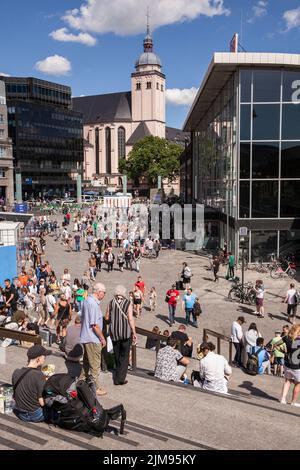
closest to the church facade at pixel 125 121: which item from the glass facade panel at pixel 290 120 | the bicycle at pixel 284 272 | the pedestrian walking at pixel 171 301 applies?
the glass facade panel at pixel 290 120

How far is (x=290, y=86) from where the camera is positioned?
2748 centimetres

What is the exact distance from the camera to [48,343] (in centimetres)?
1141

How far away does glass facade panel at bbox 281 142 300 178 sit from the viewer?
2783 cm

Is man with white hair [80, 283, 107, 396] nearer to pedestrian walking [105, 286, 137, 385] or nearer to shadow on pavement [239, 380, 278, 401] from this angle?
pedestrian walking [105, 286, 137, 385]

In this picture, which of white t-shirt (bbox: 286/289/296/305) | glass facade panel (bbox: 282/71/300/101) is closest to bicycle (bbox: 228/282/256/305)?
white t-shirt (bbox: 286/289/296/305)

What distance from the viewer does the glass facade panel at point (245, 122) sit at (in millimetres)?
27781

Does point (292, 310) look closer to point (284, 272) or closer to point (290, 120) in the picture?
point (284, 272)

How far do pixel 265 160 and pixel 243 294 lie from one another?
10462 mm

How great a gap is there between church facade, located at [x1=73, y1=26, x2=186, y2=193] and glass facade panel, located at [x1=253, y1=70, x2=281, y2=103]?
107 m

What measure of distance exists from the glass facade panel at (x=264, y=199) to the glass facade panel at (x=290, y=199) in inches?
15.8

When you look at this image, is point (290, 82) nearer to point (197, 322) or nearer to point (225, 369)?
point (197, 322)

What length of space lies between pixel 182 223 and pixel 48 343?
25.4m

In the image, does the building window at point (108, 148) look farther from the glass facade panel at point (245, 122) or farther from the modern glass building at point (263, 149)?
the glass facade panel at point (245, 122)
